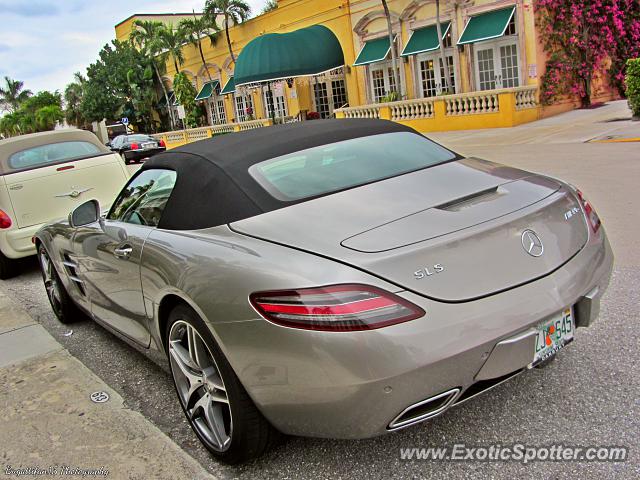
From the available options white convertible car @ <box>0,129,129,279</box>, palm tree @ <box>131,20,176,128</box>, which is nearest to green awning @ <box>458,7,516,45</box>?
white convertible car @ <box>0,129,129,279</box>

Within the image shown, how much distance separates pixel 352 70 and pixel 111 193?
21.9 meters

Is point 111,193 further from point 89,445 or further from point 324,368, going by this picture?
point 324,368

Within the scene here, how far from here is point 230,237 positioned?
274 cm

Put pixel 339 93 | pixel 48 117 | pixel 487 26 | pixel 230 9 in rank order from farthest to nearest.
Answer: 1. pixel 48 117
2. pixel 230 9
3. pixel 339 93
4. pixel 487 26

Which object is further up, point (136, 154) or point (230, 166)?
point (230, 166)

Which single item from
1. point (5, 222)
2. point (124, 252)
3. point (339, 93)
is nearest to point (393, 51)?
point (339, 93)

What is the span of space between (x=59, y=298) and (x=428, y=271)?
3.93m

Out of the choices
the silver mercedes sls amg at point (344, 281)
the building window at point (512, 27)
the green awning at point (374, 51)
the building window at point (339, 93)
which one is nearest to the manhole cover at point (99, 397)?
the silver mercedes sls amg at point (344, 281)

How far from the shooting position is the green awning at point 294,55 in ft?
89.5

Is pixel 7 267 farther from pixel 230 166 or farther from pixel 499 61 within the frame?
→ pixel 499 61

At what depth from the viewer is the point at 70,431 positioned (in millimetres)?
3191

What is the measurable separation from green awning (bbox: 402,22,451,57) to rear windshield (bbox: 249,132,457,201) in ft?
69.2

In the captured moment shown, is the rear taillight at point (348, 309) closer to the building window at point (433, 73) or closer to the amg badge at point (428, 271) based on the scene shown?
the amg badge at point (428, 271)

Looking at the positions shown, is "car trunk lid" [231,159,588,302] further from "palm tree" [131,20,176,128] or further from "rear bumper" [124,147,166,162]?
"palm tree" [131,20,176,128]
